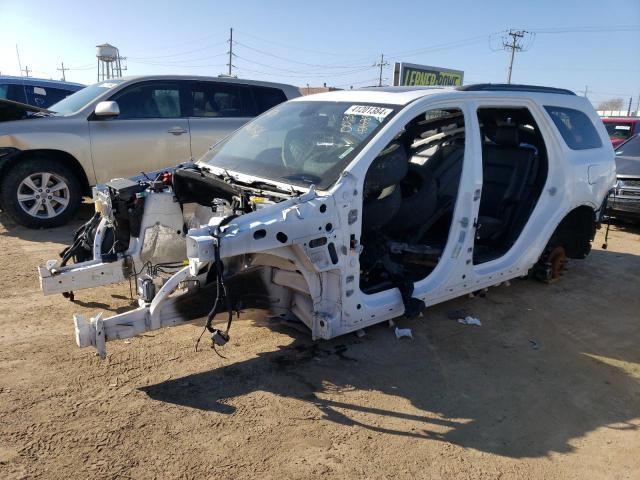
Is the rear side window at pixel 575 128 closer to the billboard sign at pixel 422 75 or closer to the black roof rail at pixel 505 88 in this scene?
the black roof rail at pixel 505 88

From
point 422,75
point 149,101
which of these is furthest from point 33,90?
point 422,75

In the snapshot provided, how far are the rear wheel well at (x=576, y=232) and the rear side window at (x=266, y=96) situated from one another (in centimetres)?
478

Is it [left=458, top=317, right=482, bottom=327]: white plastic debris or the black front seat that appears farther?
the black front seat

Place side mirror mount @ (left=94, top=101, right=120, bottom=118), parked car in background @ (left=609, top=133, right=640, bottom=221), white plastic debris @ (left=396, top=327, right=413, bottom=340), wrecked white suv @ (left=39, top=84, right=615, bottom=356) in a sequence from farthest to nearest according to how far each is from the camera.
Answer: parked car in background @ (left=609, top=133, right=640, bottom=221) → side mirror mount @ (left=94, top=101, right=120, bottom=118) → white plastic debris @ (left=396, top=327, right=413, bottom=340) → wrecked white suv @ (left=39, top=84, right=615, bottom=356)

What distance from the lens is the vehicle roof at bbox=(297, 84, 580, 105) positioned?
12.6 feet

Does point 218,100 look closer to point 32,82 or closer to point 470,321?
point 470,321

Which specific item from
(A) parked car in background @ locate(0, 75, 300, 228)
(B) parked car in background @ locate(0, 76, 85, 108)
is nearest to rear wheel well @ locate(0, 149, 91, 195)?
(A) parked car in background @ locate(0, 75, 300, 228)

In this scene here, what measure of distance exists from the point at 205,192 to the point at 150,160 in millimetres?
3772

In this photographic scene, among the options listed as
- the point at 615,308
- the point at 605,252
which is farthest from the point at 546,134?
the point at 605,252

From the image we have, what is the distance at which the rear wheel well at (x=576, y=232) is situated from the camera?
208 inches

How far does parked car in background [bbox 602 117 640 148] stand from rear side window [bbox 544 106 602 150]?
942 cm

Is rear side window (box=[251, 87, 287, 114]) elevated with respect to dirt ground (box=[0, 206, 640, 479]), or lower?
elevated

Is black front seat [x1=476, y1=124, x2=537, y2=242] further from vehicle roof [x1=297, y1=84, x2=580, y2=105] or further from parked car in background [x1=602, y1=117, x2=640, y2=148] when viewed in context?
parked car in background [x1=602, y1=117, x2=640, y2=148]

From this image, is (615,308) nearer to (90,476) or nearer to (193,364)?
(193,364)
